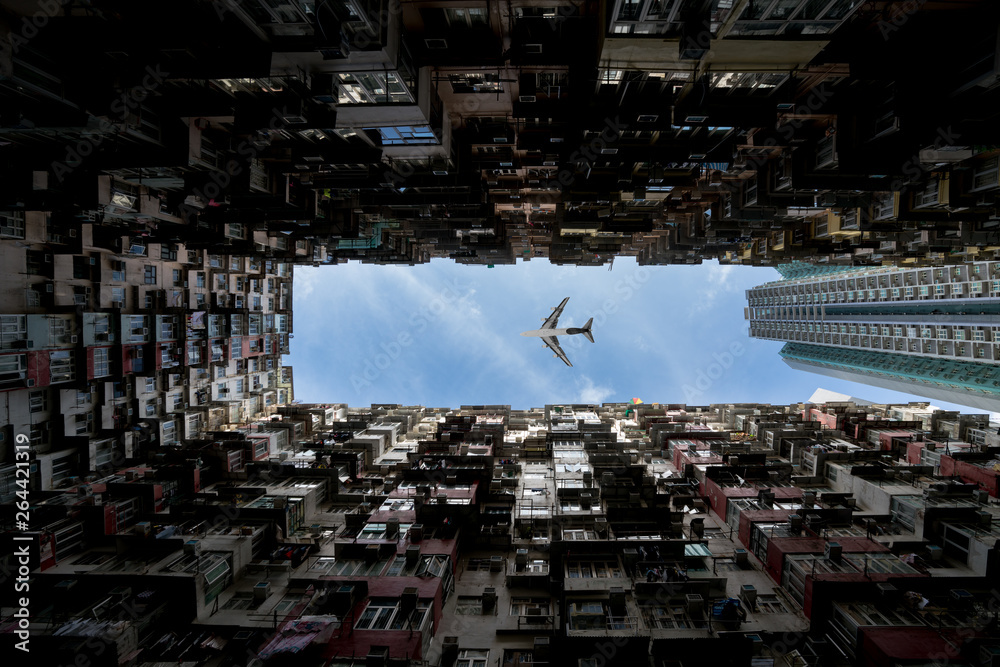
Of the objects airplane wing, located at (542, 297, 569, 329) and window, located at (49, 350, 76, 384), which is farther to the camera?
airplane wing, located at (542, 297, 569, 329)

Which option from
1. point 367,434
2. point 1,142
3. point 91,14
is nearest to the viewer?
point 91,14

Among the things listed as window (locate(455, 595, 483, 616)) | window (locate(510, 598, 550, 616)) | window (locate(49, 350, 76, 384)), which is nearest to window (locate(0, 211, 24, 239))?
window (locate(49, 350, 76, 384))

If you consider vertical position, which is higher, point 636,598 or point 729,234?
point 729,234

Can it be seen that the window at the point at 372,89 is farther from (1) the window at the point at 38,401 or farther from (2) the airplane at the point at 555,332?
(2) the airplane at the point at 555,332

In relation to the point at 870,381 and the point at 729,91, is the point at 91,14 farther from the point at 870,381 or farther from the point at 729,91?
the point at 870,381

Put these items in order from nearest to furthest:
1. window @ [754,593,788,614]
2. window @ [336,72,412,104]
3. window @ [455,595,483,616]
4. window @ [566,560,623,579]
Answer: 1. window @ [336,72,412,104]
2. window @ [754,593,788,614]
3. window @ [455,595,483,616]
4. window @ [566,560,623,579]

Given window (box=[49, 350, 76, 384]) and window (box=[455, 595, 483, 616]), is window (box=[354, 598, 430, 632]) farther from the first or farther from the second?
window (box=[49, 350, 76, 384])

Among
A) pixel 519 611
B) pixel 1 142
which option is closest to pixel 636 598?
pixel 519 611

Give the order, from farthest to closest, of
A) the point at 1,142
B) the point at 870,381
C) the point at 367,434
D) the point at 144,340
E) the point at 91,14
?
1. the point at 870,381
2. the point at 367,434
3. the point at 144,340
4. the point at 1,142
5. the point at 91,14
